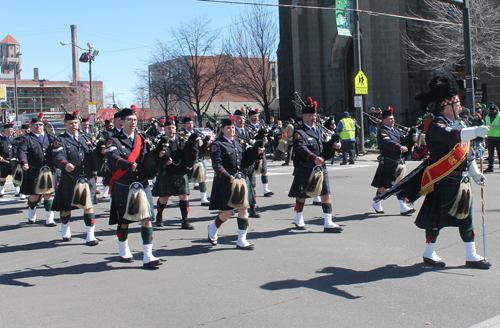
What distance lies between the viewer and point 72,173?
7371mm

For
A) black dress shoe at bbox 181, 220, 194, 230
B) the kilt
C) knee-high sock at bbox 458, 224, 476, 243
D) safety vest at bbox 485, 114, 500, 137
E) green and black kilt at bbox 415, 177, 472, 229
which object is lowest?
black dress shoe at bbox 181, 220, 194, 230

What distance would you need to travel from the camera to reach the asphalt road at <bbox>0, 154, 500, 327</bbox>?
4.25 meters

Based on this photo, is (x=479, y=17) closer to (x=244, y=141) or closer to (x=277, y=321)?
(x=244, y=141)

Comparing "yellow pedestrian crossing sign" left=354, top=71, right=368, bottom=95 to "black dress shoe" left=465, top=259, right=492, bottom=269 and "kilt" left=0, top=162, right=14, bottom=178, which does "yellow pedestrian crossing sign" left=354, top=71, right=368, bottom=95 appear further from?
"black dress shoe" left=465, top=259, right=492, bottom=269

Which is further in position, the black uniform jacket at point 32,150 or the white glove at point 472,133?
the black uniform jacket at point 32,150

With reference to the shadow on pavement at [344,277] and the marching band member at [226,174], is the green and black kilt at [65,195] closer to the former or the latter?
the marching band member at [226,174]

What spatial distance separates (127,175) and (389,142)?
459cm

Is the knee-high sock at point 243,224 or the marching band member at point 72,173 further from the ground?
the marching band member at point 72,173

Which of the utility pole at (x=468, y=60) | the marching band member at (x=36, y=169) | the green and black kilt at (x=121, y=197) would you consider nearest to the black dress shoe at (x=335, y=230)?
the green and black kilt at (x=121, y=197)

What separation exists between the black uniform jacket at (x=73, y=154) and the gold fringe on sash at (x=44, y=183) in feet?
4.40

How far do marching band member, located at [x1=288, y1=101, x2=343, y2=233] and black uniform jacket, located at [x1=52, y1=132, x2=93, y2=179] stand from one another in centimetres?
312

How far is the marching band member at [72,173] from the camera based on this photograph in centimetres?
717

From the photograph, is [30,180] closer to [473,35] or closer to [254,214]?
[254,214]

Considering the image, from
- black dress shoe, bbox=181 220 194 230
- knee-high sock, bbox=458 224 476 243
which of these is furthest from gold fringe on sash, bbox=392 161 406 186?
black dress shoe, bbox=181 220 194 230
